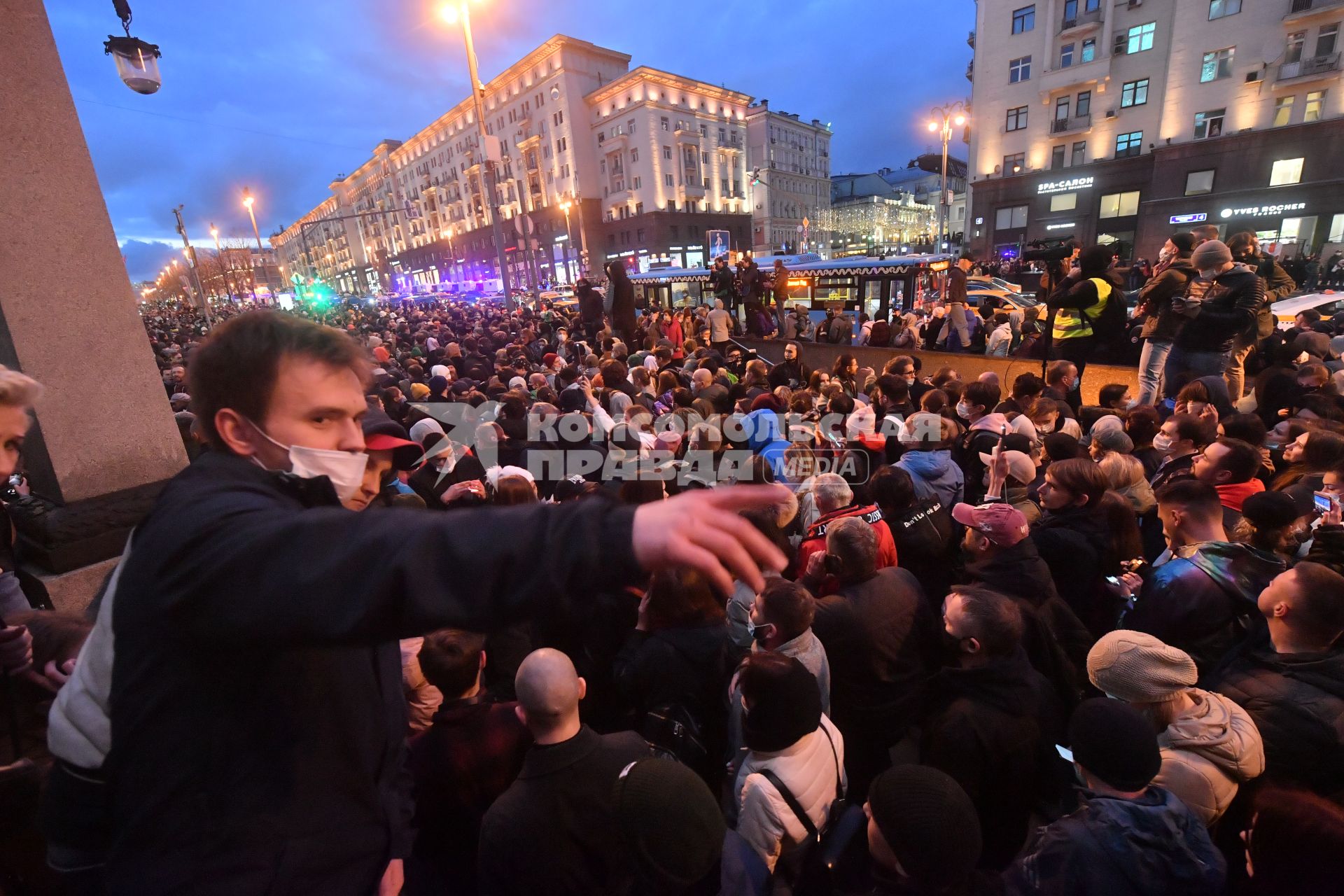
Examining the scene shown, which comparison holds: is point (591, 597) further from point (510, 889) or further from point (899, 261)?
point (899, 261)

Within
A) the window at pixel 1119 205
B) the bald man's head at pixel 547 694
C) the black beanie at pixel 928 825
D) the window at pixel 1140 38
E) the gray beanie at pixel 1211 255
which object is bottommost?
the black beanie at pixel 928 825

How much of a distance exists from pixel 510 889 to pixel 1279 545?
415 centimetres

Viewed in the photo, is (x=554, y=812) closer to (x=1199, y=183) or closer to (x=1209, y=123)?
(x=1199, y=183)

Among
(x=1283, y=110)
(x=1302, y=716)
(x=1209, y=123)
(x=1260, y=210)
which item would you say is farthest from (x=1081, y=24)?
(x=1302, y=716)

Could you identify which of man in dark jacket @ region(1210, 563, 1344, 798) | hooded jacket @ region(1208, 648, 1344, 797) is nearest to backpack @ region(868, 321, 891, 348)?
man in dark jacket @ region(1210, 563, 1344, 798)

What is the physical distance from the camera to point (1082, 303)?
795 cm

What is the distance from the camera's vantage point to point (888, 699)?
308 centimetres

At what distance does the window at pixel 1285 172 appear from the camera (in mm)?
28094

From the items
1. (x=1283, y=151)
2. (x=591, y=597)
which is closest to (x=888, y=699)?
(x=591, y=597)

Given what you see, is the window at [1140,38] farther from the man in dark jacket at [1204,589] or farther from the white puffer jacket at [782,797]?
the white puffer jacket at [782,797]

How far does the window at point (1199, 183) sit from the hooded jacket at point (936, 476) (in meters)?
40.0

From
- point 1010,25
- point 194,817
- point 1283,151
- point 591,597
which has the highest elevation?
point 1010,25

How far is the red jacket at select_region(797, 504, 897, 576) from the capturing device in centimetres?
371

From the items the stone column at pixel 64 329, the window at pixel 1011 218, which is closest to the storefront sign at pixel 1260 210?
the window at pixel 1011 218
